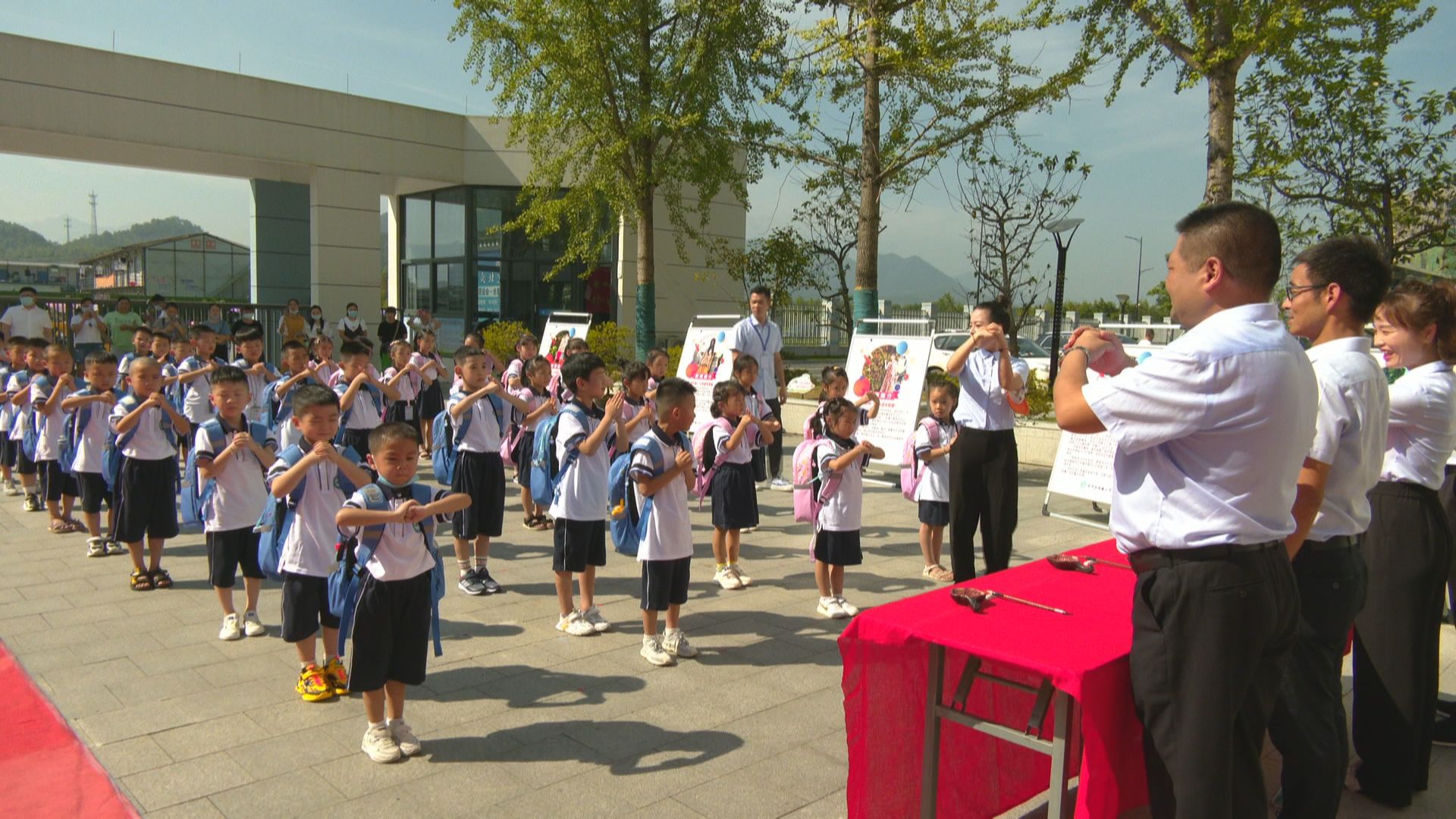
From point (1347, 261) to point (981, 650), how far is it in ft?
6.11

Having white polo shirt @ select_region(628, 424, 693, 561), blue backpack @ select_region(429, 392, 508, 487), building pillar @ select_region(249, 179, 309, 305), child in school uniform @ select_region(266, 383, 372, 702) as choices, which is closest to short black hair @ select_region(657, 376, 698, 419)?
white polo shirt @ select_region(628, 424, 693, 561)

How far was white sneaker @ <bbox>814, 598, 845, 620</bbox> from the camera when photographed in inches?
231

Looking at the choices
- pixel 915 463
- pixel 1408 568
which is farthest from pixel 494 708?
pixel 1408 568

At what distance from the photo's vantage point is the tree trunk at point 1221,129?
424 inches

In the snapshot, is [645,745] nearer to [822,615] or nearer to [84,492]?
[822,615]

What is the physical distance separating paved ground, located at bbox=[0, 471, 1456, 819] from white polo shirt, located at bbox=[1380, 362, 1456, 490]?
128 centimetres

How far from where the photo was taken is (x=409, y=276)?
23.0 metres

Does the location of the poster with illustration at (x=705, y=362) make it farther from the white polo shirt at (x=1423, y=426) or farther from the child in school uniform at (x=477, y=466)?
the white polo shirt at (x=1423, y=426)

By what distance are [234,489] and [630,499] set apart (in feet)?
7.45

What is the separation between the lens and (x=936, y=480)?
680 cm

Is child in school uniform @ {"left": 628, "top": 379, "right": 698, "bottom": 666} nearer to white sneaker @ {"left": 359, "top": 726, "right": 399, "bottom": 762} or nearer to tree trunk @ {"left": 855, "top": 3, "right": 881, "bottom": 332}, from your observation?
white sneaker @ {"left": 359, "top": 726, "right": 399, "bottom": 762}

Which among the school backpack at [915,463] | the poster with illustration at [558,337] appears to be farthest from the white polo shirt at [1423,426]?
the poster with illustration at [558,337]

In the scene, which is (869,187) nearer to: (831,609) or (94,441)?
(831,609)

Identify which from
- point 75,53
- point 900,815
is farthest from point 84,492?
point 75,53
